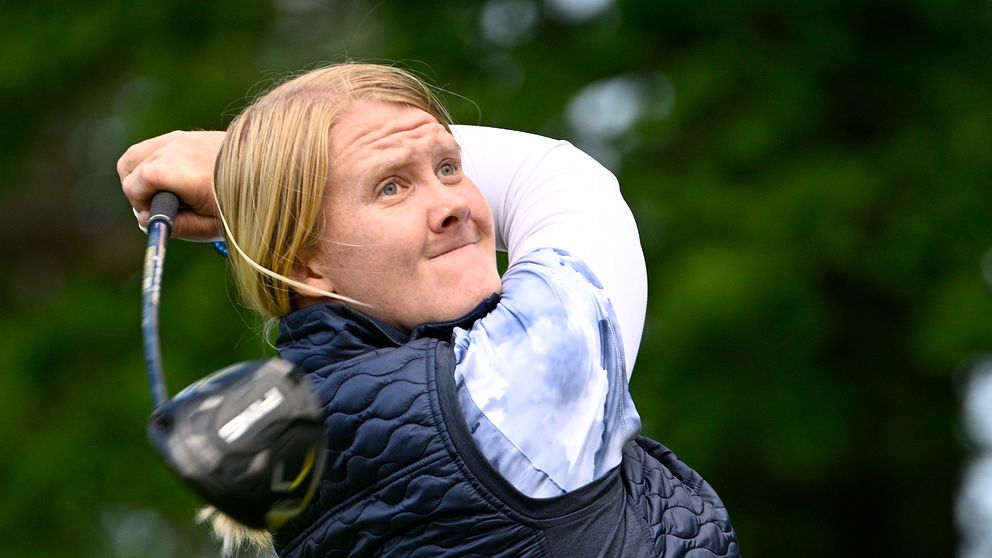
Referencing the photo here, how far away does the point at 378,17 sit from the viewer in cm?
732

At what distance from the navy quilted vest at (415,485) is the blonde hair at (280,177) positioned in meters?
0.12

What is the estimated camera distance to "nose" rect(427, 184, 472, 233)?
2121mm

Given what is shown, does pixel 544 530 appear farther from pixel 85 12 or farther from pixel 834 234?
pixel 85 12

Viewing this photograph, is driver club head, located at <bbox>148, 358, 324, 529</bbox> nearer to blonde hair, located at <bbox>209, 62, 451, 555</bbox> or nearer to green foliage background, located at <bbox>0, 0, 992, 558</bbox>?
blonde hair, located at <bbox>209, 62, 451, 555</bbox>

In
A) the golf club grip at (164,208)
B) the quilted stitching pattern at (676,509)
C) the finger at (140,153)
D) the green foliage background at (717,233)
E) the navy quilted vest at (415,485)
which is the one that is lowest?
the green foliage background at (717,233)

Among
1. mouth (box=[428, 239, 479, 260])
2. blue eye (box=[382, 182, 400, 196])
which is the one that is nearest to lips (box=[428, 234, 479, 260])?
mouth (box=[428, 239, 479, 260])

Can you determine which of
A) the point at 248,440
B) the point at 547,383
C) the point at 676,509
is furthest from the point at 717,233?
the point at 248,440

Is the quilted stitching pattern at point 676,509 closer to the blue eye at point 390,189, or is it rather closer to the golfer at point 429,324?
the golfer at point 429,324

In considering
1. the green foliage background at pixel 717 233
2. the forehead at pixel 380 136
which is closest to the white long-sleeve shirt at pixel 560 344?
the forehead at pixel 380 136

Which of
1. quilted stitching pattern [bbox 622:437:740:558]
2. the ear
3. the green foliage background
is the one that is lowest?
the green foliage background

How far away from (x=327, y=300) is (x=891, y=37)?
16.5 feet

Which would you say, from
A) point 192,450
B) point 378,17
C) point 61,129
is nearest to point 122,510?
point 61,129

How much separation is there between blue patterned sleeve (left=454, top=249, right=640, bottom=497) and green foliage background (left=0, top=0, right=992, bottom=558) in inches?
146

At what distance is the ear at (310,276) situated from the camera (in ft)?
7.11
